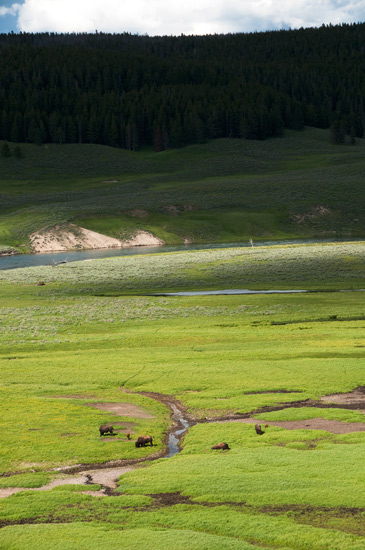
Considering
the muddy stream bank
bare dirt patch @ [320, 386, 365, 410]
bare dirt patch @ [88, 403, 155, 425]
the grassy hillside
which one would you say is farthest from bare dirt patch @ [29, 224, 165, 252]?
bare dirt patch @ [320, 386, 365, 410]

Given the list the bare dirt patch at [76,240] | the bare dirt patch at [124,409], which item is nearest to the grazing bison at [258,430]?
the bare dirt patch at [124,409]

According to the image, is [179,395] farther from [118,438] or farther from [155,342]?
[155,342]

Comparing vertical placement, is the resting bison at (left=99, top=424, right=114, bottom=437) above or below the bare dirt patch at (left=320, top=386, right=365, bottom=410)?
above

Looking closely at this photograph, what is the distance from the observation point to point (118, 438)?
98.3 ft

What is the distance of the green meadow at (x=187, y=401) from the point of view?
65.1 feet

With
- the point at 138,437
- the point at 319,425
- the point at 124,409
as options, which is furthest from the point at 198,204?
the point at 138,437

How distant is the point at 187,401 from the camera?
3656 cm

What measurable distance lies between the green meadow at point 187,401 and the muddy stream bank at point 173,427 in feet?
1.36

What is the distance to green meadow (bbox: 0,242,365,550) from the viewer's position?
1984 cm

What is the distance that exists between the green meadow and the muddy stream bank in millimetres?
413

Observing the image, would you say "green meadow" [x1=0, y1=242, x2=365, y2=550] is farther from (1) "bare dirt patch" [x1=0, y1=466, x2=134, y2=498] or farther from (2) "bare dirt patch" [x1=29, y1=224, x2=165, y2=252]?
(2) "bare dirt patch" [x1=29, y1=224, x2=165, y2=252]

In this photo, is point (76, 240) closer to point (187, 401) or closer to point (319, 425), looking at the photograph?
point (187, 401)

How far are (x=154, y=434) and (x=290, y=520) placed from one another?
1213 centimetres

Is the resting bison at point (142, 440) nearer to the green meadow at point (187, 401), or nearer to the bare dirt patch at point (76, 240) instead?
the green meadow at point (187, 401)
